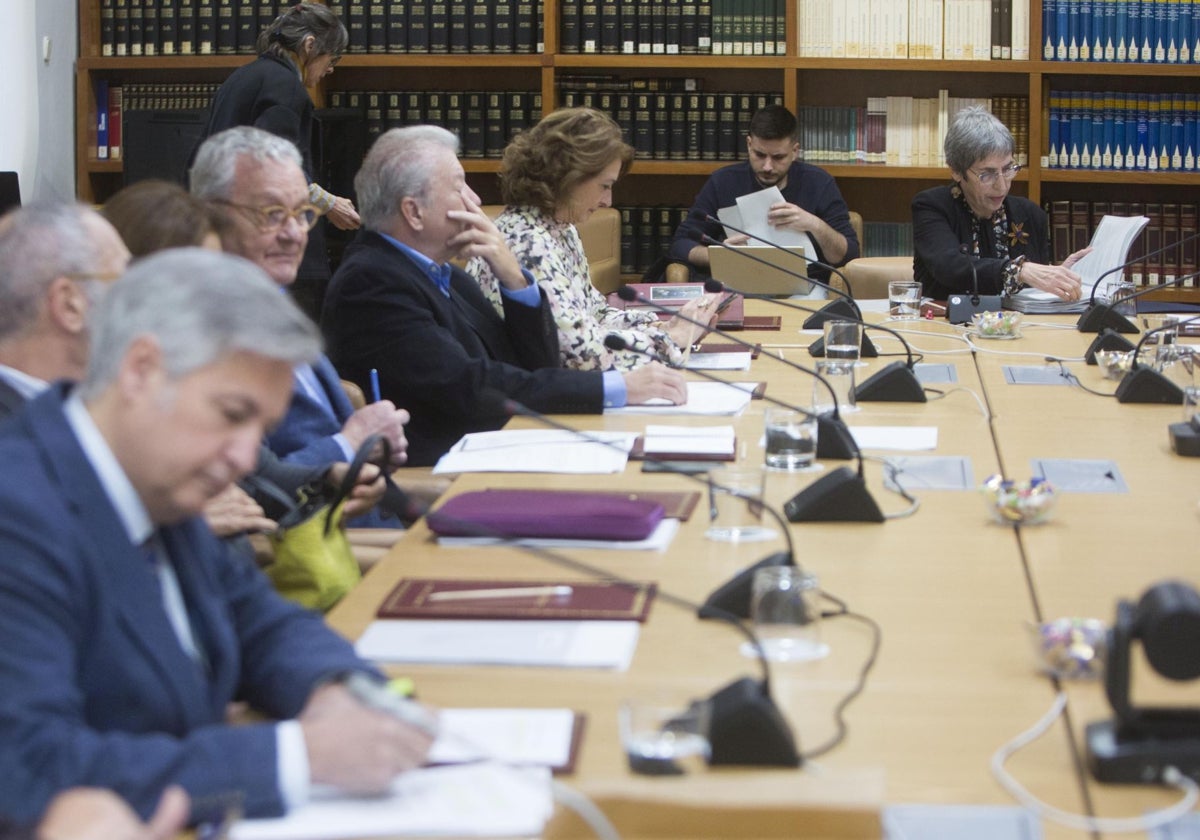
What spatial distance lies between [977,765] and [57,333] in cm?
120

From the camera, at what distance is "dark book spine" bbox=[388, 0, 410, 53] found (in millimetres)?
5750

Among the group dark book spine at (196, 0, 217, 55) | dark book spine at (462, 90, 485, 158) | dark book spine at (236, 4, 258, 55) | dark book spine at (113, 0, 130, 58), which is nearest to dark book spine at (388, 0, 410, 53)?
dark book spine at (462, 90, 485, 158)

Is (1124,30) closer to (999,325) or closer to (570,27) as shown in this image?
(570,27)

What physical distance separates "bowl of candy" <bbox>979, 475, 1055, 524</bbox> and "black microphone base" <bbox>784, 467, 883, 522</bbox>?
16 cm

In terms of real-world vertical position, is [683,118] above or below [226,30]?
below

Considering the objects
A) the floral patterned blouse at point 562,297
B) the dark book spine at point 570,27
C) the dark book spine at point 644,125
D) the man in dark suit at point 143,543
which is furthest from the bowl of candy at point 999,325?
the man in dark suit at point 143,543

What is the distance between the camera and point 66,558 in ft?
3.92

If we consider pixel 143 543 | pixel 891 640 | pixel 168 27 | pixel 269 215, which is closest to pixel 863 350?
pixel 269 215

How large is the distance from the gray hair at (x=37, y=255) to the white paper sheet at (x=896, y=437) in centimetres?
Answer: 127

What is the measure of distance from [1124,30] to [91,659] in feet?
17.1

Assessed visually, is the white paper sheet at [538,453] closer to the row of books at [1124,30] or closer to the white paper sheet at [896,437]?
the white paper sheet at [896,437]

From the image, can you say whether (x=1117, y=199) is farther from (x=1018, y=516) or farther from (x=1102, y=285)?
(x=1018, y=516)

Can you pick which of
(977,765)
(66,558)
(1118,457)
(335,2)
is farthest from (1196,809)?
(335,2)

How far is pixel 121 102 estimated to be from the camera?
5.79m
